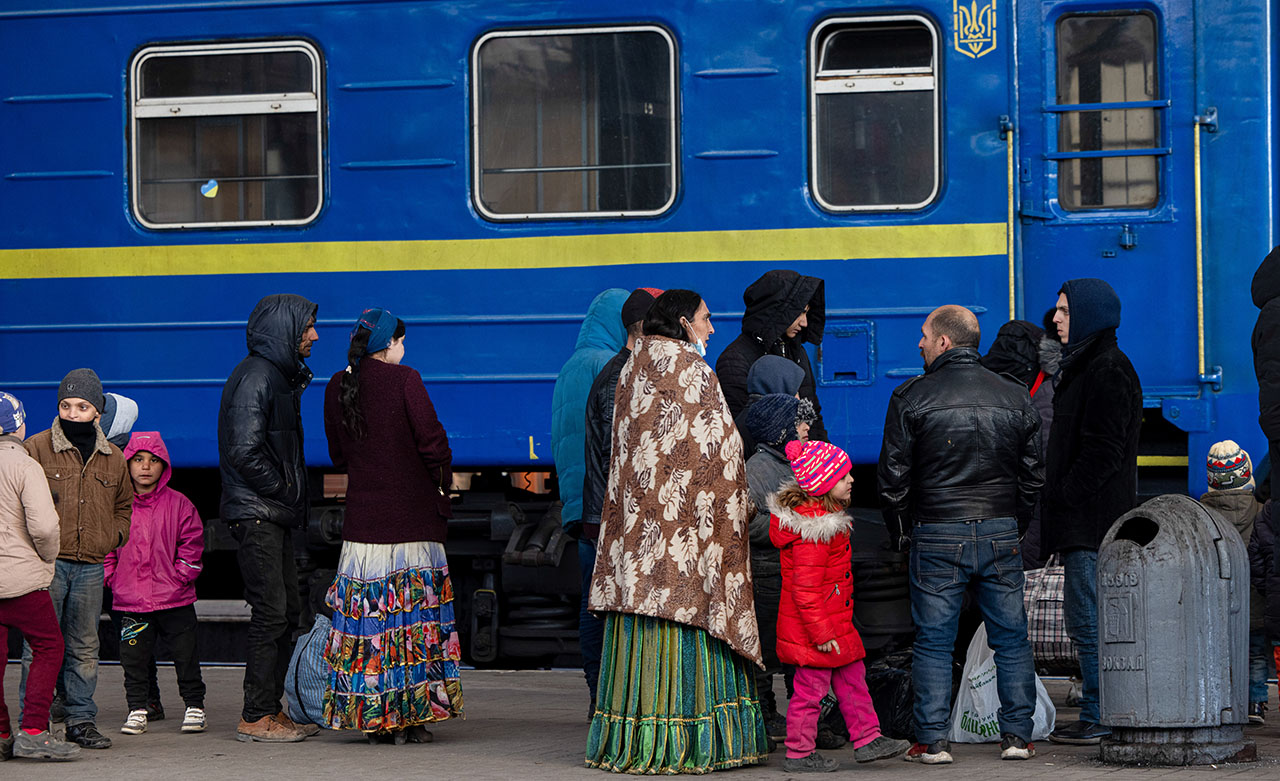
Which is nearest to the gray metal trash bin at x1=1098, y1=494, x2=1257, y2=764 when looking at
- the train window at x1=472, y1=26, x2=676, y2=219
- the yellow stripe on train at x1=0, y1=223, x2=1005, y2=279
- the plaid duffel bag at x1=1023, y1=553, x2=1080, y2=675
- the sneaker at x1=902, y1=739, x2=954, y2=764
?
the sneaker at x1=902, y1=739, x2=954, y2=764

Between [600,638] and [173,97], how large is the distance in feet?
12.7

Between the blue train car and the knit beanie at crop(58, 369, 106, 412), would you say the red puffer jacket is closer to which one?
the blue train car

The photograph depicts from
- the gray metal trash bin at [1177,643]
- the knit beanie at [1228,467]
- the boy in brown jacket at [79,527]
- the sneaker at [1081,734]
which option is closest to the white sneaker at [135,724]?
the boy in brown jacket at [79,527]

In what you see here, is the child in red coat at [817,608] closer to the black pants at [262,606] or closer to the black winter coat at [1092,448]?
the black winter coat at [1092,448]

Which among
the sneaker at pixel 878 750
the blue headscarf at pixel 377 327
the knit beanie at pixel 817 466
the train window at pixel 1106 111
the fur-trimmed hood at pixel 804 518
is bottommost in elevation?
the sneaker at pixel 878 750

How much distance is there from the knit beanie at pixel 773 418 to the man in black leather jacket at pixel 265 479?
1995 millimetres

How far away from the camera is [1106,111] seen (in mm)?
8180

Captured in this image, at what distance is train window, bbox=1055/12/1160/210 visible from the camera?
816 cm

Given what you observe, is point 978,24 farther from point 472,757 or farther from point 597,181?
point 472,757

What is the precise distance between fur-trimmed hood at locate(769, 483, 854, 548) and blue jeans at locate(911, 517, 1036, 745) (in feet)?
1.21

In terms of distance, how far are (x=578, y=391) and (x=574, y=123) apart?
196 cm

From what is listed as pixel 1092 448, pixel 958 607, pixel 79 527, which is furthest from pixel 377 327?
pixel 1092 448

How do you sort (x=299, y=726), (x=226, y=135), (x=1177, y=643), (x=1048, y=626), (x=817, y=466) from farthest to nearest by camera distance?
1. (x=226, y=135)
2. (x=1048, y=626)
3. (x=299, y=726)
4. (x=817, y=466)
5. (x=1177, y=643)

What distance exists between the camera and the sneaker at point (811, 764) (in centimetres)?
619
